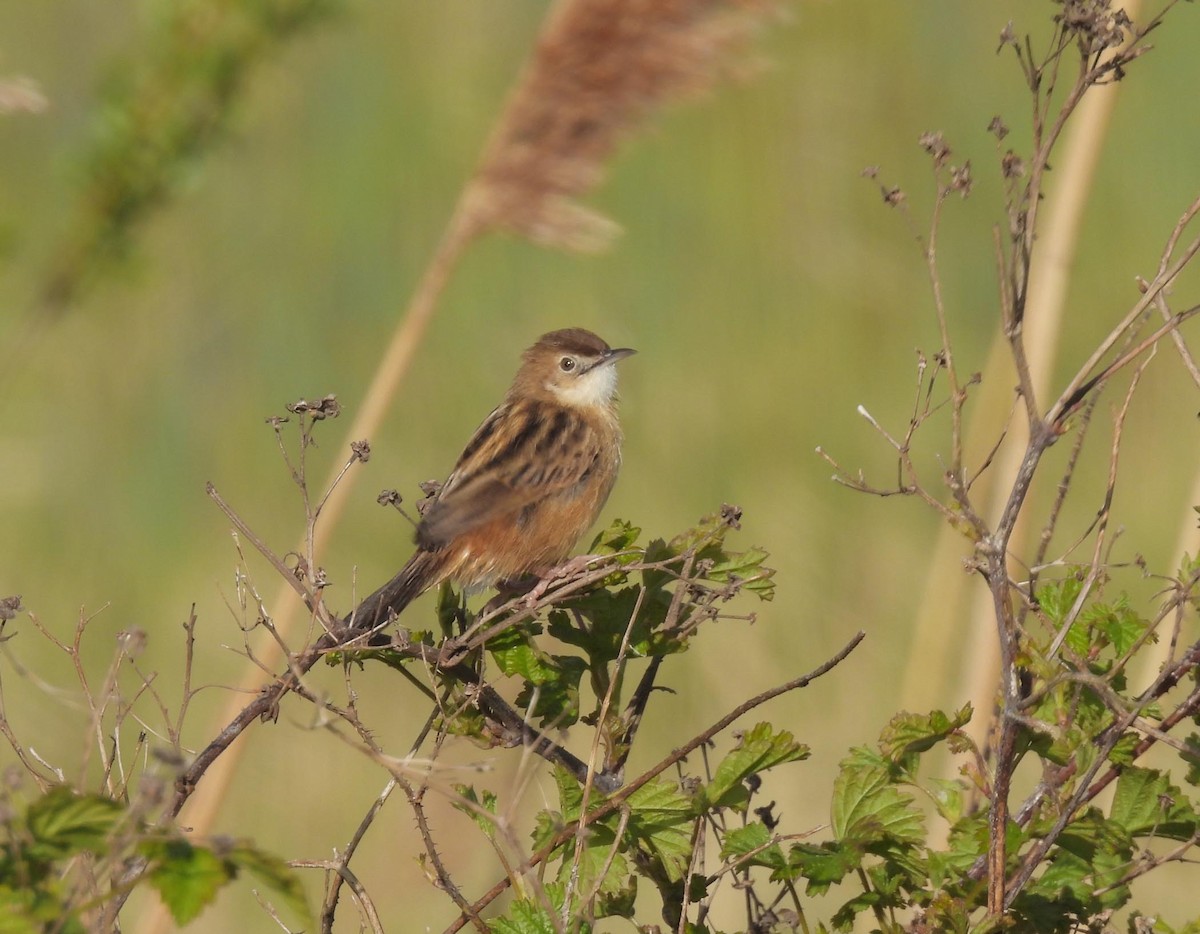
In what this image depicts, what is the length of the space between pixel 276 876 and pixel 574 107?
3.70 metres

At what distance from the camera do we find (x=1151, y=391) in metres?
8.64

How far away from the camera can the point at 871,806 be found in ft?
8.23

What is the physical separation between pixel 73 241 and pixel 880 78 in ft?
20.1

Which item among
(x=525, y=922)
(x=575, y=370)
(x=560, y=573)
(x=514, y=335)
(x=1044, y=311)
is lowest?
(x=525, y=922)

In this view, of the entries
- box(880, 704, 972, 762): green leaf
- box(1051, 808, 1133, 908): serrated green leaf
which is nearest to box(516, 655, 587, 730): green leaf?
box(880, 704, 972, 762): green leaf

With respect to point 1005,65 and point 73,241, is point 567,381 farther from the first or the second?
point 1005,65

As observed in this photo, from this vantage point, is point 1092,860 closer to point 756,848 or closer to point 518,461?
point 756,848

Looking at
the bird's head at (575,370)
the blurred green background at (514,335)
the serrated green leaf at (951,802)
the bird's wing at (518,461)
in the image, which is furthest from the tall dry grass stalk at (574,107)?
the blurred green background at (514,335)

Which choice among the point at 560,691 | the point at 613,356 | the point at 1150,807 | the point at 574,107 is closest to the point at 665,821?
the point at 560,691

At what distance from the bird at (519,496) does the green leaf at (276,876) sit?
7.25 ft

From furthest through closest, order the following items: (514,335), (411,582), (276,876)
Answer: (514,335), (411,582), (276,876)

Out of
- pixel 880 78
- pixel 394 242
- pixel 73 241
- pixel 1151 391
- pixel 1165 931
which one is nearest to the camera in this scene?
pixel 1165 931

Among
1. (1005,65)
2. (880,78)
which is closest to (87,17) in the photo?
(880,78)

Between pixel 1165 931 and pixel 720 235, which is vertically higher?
pixel 720 235
